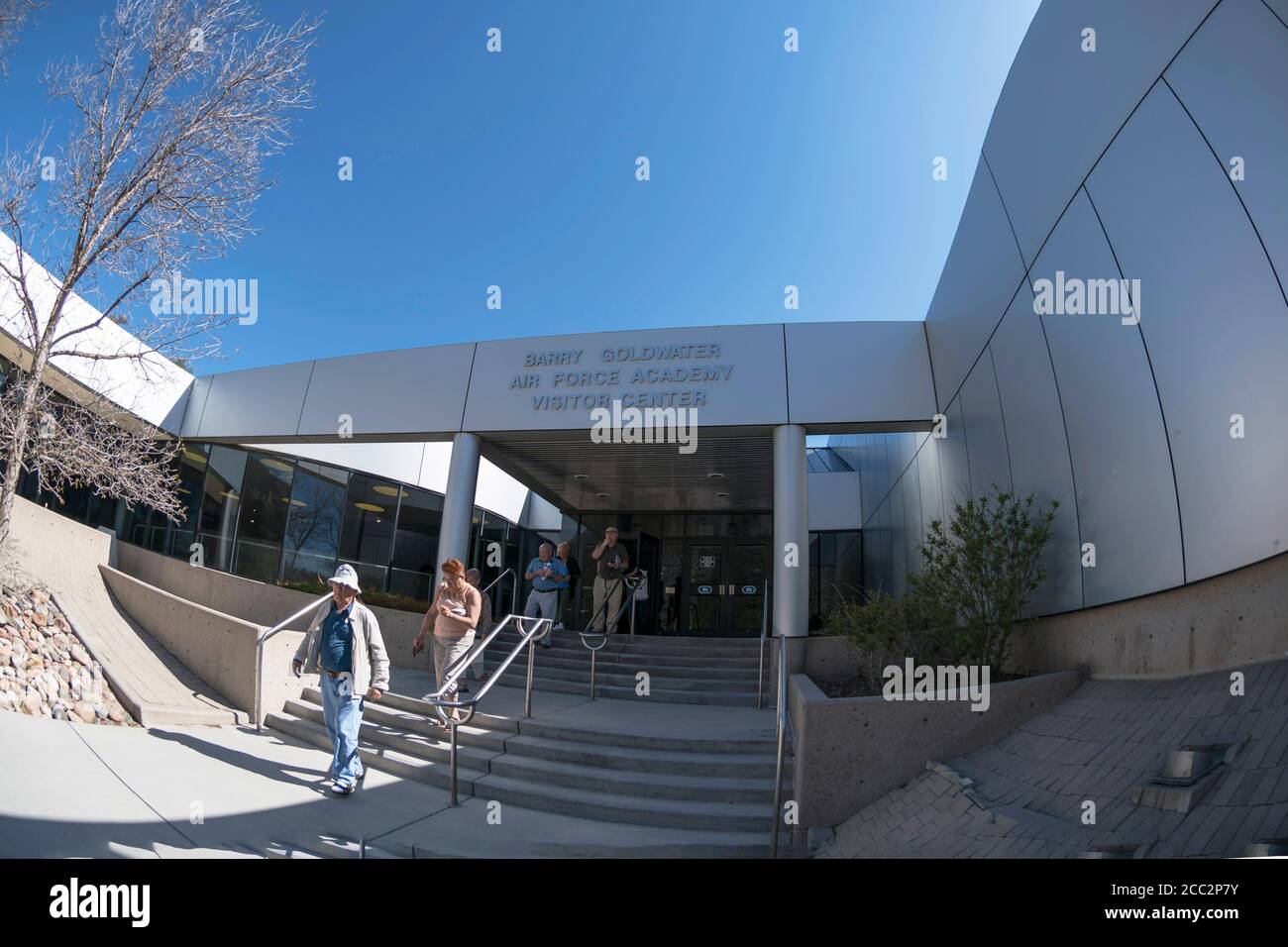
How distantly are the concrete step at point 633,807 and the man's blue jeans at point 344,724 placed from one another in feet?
3.35

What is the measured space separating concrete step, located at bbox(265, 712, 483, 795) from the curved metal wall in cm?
554

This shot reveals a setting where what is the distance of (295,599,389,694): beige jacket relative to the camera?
545cm

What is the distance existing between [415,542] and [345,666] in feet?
38.1

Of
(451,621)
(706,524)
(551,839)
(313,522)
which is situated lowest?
(551,839)

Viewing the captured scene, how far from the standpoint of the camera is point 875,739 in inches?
197

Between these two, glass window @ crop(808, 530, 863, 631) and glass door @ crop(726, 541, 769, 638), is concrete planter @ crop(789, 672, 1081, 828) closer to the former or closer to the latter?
glass door @ crop(726, 541, 769, 638)

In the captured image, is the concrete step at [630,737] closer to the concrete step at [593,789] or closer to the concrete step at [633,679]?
the concrete step at [593,789]

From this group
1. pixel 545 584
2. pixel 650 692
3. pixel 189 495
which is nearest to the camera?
pixel 650 692

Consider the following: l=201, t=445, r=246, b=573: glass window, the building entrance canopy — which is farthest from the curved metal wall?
l=201, t=445, r=246, b=573: glass window

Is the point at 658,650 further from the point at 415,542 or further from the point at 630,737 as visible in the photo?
the point at 415,542

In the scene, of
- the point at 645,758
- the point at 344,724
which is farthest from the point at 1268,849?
the point at 344,724
